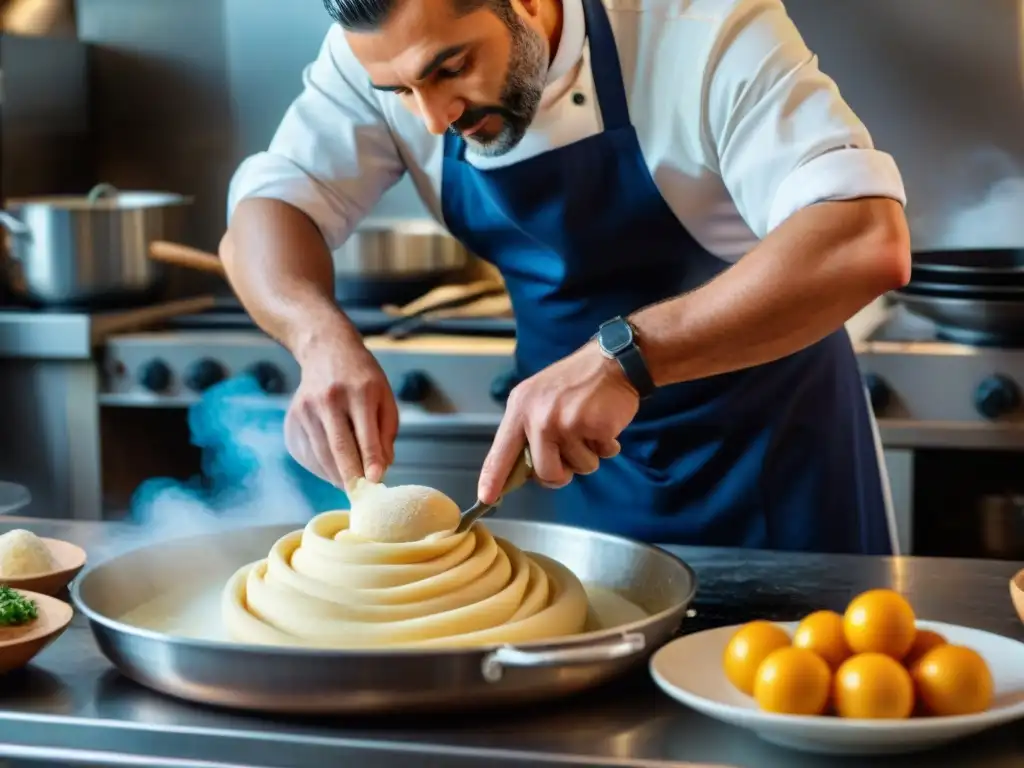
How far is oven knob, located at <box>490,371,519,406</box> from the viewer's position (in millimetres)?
2912

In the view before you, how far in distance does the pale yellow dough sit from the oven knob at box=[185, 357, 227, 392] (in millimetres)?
1720

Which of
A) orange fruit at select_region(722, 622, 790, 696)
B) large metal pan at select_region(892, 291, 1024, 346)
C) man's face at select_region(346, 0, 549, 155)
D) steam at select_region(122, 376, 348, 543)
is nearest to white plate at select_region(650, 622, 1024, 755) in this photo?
orange fruit at select_region(722, 622, 790, 696)

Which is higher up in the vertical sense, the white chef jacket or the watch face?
the white chef jacket

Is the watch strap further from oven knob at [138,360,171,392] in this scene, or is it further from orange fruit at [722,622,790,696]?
oven knob at [138,360,171,392]

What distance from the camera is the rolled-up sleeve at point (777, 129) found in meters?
1.67

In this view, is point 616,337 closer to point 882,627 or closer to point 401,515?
point 401,515

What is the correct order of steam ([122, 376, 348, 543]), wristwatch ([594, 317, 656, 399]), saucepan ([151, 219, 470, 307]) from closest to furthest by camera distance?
wristwatch ([594, 317, 656, 399]) < steam ([122, 376, 348, 543]) < saucepan ([151, 219, 470, 307])

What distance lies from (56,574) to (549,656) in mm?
642

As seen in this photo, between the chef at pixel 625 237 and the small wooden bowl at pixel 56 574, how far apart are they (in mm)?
306

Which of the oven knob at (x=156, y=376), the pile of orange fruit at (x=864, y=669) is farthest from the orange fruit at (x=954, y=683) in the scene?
the oven knob at (x=156, y=376)

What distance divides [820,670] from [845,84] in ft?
8.10

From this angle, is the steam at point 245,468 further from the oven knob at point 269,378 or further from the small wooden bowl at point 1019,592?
the small wooden bowl at point 1019,592

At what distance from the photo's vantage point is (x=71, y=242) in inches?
126

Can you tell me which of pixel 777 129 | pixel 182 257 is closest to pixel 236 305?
pixel 182 257
